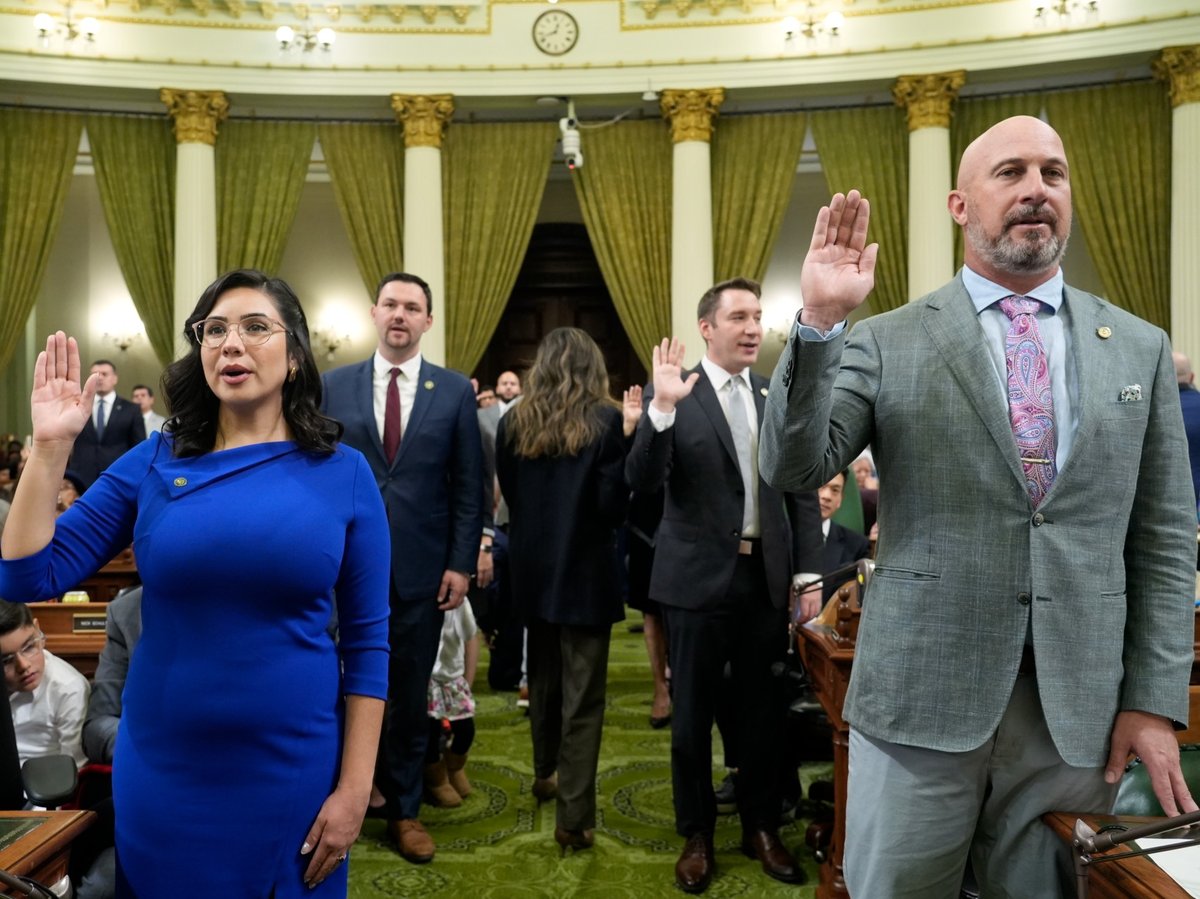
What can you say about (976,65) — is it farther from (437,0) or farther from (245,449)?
(245,449)

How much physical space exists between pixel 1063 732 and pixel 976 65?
9096 mm

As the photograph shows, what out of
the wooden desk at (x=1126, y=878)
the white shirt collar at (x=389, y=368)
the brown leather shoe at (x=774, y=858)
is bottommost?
the brown leather shoe at (x=774, y=858)

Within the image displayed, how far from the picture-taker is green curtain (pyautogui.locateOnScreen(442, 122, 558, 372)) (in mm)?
10281

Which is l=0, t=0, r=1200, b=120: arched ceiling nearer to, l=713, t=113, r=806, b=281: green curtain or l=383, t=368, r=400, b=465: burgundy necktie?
l=713, t=113, r=806, b=281: green curtain

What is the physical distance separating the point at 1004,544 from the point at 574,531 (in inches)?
74.5

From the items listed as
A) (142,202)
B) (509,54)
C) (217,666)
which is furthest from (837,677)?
A: (142,202)

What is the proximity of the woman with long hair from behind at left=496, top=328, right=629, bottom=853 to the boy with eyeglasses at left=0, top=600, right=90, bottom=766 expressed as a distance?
1328 mm

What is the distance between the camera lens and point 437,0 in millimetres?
9828

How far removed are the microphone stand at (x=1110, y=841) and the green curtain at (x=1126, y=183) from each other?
9.14 m

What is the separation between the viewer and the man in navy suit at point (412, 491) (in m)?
3.30

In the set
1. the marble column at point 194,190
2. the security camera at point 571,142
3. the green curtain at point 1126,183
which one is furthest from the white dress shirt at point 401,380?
the green curtain at point 1126,183

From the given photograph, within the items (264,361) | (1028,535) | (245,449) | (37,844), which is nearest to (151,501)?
(245,449)

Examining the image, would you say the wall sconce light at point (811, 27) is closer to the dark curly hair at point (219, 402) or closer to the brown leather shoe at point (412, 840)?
the brown leather shoe at point (412, 840)

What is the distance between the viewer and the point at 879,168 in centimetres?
1001
